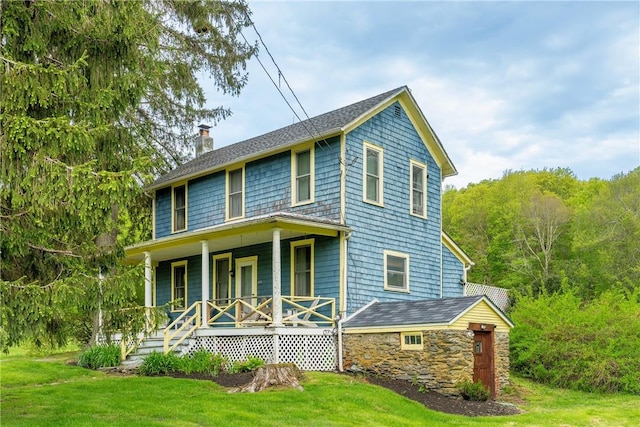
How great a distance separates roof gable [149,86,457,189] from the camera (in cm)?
1646

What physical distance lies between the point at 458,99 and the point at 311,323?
36.7 ft

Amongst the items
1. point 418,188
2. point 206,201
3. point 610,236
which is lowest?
point 610,236

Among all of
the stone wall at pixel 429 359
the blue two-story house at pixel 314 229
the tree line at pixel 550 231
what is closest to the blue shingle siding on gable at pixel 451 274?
the blue two-story house at pixel 314 229

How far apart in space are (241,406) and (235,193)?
8.90 m

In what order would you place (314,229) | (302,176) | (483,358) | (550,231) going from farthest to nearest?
(550,231) < (302,176) < (314,229) < (483,358)

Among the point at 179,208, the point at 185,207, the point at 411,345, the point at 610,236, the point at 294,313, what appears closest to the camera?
the point at 411,345

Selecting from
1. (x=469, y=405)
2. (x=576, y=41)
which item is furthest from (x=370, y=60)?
(x=469, y=405)

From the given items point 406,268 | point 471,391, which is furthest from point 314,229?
point 471,391

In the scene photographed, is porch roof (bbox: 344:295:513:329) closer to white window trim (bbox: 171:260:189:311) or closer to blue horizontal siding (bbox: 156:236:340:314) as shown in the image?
blue horizontal siding (bbox: 156:236:340:314)

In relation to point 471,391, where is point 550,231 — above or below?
above

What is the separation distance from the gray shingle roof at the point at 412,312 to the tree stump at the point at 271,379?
111 inches

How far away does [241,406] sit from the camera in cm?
1041

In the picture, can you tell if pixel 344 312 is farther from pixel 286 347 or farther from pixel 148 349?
pixel 148 349

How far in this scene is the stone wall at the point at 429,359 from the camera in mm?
13102
